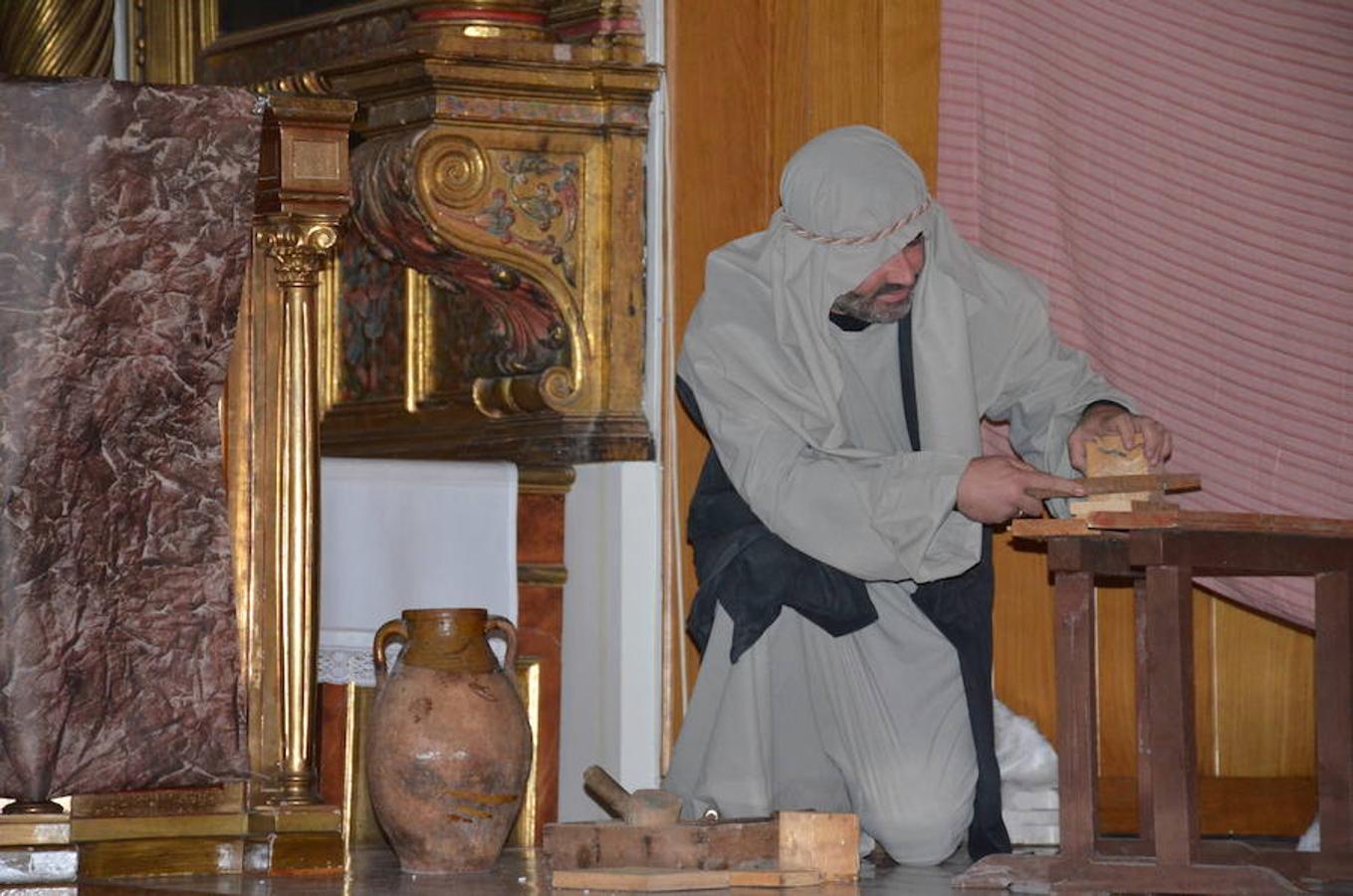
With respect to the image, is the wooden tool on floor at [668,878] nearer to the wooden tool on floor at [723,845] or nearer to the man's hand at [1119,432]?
the wooden tool on floor at [723,845]

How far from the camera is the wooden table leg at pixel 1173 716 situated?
12.1ft

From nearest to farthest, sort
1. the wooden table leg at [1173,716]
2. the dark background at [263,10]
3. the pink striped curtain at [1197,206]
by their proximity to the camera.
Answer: the wooden table leg at [1173,716]
the pink striped curtain at [1197,206]
the dark background at [263,10]

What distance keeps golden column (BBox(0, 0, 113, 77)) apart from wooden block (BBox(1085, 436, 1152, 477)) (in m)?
3.50

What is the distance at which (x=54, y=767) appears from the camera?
4.10 m

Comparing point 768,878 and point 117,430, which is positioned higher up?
point 117,430

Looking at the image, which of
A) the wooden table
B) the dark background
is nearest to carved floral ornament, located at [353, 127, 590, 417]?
the dark background

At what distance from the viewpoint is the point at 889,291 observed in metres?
4.52

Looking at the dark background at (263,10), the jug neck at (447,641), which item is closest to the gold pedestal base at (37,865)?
the jug neck at (447,641)

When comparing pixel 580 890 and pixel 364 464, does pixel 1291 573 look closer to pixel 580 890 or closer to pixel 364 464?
pixel 580 890

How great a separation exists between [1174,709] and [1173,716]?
1cm

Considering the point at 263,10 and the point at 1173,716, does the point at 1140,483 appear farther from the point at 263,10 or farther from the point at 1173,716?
the point at 263,10

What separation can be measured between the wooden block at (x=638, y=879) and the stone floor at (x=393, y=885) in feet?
0.11

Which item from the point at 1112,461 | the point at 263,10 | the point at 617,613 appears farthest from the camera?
the point at 263,10

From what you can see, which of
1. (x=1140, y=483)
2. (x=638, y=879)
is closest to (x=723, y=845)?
(x=638, y=879)
